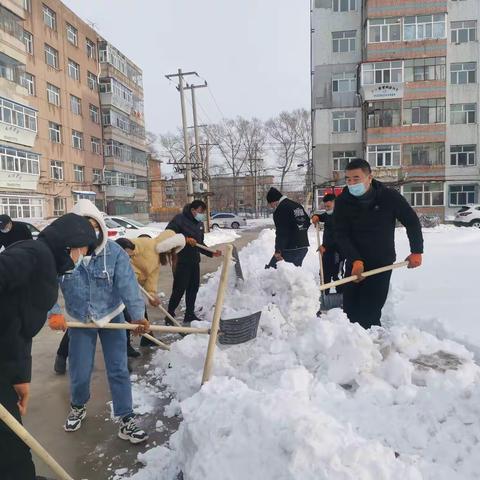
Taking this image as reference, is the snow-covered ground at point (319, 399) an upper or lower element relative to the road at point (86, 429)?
upper

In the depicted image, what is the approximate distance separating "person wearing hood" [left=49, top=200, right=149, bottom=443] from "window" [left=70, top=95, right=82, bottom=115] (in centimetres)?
3038

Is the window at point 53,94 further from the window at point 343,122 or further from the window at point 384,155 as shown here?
the window at point 384,155

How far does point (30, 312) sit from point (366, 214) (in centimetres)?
286

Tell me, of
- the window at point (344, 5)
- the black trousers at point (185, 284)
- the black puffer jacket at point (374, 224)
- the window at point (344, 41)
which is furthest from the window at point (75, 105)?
the black puffer jacket at point (374, 224)

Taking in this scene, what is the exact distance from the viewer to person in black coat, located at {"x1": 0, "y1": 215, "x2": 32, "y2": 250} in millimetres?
6430

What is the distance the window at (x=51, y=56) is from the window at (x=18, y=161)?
7.05 metres

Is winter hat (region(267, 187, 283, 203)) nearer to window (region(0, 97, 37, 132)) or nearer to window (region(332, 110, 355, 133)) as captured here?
window (region(0, 97, 37, 132))

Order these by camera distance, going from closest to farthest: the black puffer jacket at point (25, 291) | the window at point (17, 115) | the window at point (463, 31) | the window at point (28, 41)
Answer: the black puffer jacket at point (25, 291) < the window at point (17, 115) < the window at point (28, 41) < the window at point (463, 31)

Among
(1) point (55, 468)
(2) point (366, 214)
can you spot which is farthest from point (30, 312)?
(2) point (366, 214)

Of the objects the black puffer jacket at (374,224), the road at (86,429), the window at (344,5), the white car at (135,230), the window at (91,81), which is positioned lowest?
the road at (86,429)

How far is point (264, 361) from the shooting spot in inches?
140

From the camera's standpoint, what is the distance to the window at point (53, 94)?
27.7m

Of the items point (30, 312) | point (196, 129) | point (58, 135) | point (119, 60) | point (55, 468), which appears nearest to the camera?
point (30, 312)

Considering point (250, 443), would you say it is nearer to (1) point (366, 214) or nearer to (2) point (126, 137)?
(1) point (366, 214)
